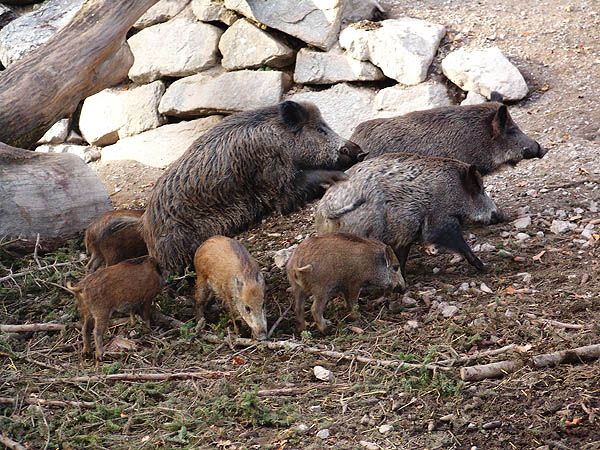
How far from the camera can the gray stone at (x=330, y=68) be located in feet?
33.5

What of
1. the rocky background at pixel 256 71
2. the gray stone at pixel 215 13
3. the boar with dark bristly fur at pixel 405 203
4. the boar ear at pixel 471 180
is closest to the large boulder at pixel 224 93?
the rocky background at pixel 256 71

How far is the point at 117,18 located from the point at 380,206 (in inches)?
130

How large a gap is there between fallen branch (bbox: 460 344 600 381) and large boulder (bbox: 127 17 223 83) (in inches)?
266

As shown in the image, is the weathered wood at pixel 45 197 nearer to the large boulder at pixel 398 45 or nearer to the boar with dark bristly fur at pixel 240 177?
the boar with dark bristly fur at pixel 240 177

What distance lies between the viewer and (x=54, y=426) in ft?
16.0

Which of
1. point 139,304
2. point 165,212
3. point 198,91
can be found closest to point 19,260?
point 165,212

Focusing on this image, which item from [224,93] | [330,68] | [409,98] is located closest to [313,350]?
[409,98]

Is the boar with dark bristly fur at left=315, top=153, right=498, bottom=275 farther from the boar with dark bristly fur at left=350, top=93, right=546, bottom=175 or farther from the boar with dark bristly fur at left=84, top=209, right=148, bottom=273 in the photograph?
the boar with dark bristly fur at left=84, top=209, right=148, bottom=273

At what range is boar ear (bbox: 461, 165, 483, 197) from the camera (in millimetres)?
6875

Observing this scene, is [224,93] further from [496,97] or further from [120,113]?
[496,97]

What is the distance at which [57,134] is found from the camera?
11.5 meters

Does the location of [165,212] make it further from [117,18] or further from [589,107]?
[589,107]

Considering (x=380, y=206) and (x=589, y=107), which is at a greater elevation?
(x=380, y=206)

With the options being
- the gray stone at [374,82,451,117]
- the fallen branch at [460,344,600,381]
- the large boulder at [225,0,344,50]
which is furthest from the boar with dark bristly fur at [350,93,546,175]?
the fallen branch at [460,344,600,381]
